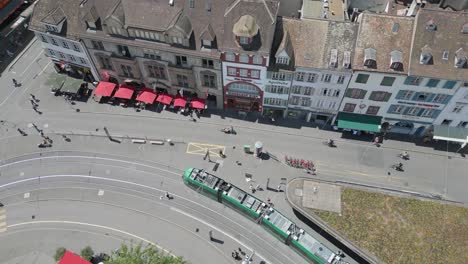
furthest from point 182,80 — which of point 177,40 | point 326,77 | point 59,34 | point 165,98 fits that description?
point 326,77

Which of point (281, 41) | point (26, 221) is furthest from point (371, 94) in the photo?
point (26, 221)

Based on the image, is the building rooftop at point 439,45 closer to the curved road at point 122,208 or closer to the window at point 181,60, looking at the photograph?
the curved road at point 122,208

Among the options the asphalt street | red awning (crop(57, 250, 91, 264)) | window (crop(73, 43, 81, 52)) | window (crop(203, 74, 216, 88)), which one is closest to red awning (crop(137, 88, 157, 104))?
the asphalt street

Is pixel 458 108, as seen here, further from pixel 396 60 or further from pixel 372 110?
pixel 396 60

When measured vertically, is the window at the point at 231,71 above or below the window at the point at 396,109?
below

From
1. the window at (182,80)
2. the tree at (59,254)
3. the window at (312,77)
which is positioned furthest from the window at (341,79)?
the tree at (59,254)

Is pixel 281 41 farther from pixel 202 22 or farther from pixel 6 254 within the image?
pixel 6 254

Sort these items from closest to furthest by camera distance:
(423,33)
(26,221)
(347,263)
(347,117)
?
(347,263) < (423,33) < (26,221) < (347,117)
